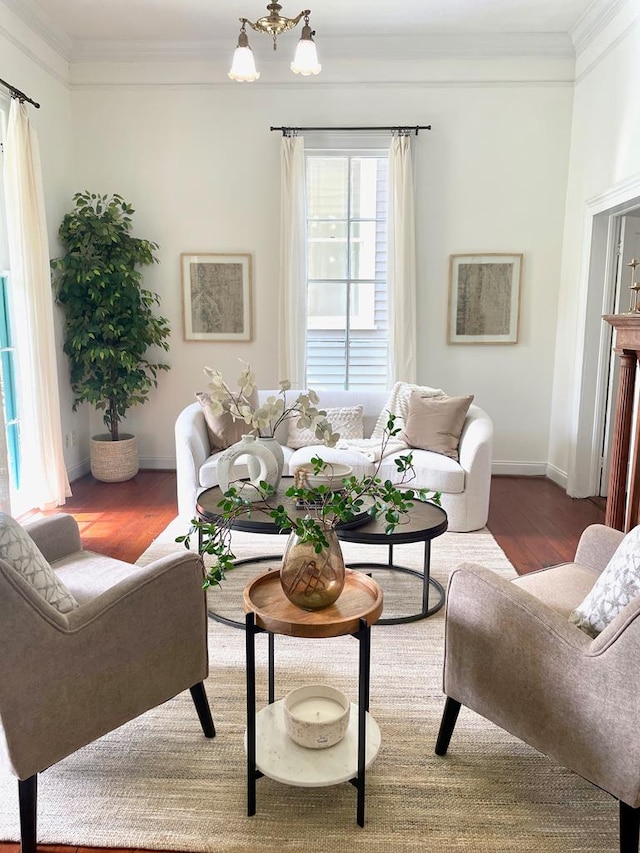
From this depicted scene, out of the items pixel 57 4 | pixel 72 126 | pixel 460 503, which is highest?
pixel 57 4

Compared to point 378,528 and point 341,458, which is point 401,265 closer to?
point 341,458

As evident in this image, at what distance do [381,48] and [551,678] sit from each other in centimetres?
471

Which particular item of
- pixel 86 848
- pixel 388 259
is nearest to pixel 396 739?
pixel 86 848

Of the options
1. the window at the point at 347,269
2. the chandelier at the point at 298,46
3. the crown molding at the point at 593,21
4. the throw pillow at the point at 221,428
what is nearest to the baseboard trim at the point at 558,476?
the window at the point at 347,269

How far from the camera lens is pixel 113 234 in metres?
4.68

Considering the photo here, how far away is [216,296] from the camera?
5.19 metres

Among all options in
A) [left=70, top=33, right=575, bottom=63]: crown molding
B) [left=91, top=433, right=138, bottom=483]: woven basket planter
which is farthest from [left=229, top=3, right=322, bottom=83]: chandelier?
[left=91, top=433, right=138, bottom=483]: woven basket planter

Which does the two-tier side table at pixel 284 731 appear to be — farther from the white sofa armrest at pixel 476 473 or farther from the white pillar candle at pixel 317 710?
the white sofa armrest at pixel 476 473

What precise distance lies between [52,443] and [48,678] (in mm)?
3044

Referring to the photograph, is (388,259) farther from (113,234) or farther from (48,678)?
(48,678)

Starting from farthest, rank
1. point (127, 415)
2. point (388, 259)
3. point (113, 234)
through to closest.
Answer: point (127, 415), point (388, 259), point (113, 234)

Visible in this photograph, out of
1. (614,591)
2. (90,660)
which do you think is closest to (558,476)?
(614,591)

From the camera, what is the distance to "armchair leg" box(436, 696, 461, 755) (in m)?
1.93

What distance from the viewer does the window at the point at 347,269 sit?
5.02 metres
